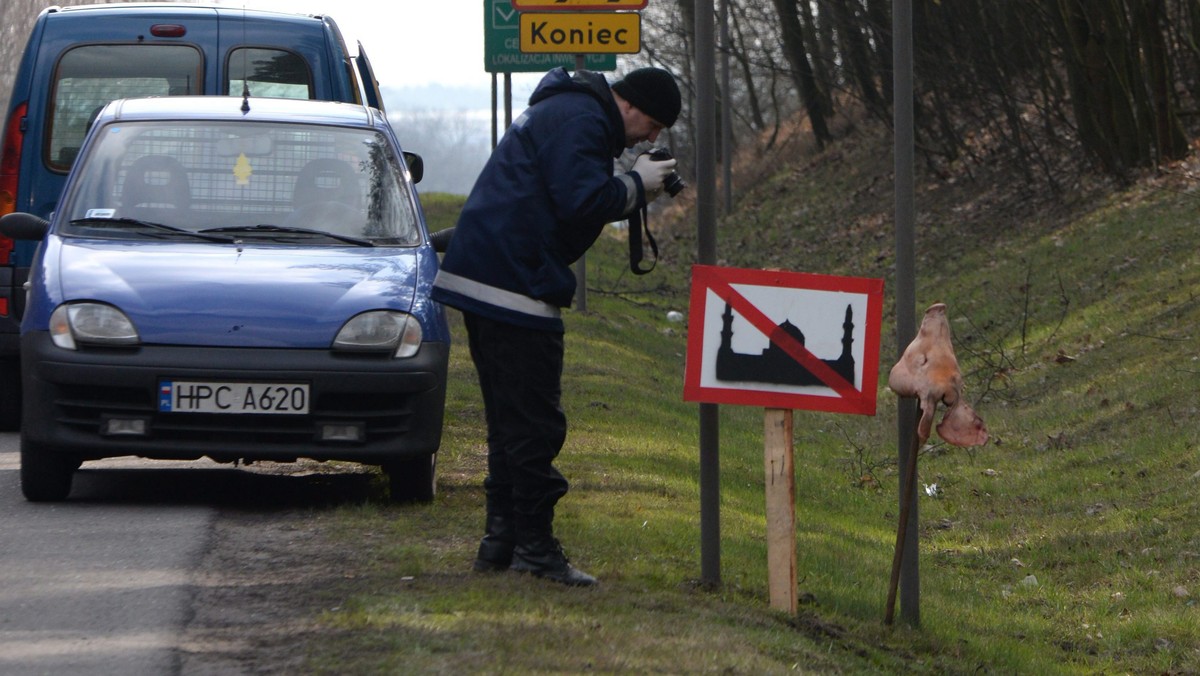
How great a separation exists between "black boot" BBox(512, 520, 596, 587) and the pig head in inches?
49.5

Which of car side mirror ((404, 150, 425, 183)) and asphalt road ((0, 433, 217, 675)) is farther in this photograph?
car side mirror ((404, 150, 425, 183))

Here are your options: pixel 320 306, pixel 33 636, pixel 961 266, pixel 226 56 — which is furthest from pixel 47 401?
pixel 961 266

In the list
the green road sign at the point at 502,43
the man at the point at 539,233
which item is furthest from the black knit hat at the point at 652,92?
the green road sign at the point at 502,43

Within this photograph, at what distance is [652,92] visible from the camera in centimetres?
582

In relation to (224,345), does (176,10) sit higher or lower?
higher

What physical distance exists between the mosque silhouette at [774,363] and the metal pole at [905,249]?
0.31 metres

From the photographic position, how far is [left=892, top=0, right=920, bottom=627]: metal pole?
6.28 meters

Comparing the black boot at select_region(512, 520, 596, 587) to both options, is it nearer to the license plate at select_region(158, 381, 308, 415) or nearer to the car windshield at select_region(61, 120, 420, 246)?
the license plate at select_region(158, 381, 308, 415)

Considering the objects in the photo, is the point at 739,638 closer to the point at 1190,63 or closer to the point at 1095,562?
the point at 1095,562

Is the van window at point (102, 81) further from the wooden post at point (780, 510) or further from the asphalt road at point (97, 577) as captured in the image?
the wooden post at point (780, 510)

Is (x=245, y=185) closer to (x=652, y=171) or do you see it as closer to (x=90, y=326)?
(x=90, y=326)

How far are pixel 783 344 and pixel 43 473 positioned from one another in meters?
3.34

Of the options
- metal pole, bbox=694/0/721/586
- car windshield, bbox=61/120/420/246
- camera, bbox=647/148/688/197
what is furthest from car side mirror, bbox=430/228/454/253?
camera, bbox=647/148/688/197

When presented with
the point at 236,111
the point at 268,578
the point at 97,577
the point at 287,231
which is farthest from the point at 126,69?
the point at 268,578
